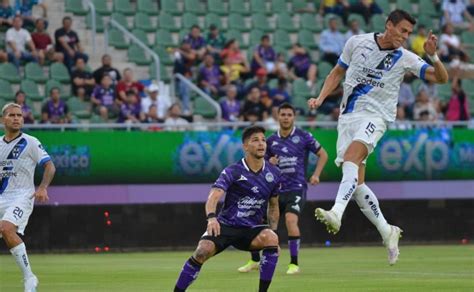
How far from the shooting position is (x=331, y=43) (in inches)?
1207

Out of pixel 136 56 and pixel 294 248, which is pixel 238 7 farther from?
pixel 294 248

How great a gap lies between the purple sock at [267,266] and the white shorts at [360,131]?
2189 mm

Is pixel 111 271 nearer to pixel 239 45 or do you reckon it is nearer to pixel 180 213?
pixel 180 213

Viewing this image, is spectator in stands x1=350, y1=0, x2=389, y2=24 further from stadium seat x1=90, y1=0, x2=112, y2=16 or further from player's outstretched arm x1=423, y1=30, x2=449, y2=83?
player's outstretched arm x1=423, y1=30, x2=449, y2=83

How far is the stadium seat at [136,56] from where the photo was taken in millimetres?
28875

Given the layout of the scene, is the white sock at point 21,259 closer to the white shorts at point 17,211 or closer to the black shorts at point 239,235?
the white shorts at point 17,211

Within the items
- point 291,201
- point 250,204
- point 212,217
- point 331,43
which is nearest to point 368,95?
point 250,204

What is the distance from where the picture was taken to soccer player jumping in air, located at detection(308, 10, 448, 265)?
47.0 feet

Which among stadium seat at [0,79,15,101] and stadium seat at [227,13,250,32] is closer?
stadium seat at [0,79,15,101]

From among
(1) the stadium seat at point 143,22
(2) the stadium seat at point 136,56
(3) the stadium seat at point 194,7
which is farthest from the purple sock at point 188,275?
(3) the stadium seat at point 194,7

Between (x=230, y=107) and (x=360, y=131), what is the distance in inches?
504

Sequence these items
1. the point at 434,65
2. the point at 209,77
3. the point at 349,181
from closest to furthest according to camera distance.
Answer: the point at 434,65 → the point at 349,181 → the point at 209,77

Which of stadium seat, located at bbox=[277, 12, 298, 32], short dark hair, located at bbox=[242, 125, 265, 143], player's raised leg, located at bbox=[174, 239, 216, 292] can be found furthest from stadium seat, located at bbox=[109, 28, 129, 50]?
player's raised leg, located at bbox=[174, 239, 216, 292]

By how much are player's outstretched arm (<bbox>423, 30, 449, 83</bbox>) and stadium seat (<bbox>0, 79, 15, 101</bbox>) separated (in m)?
12.7
